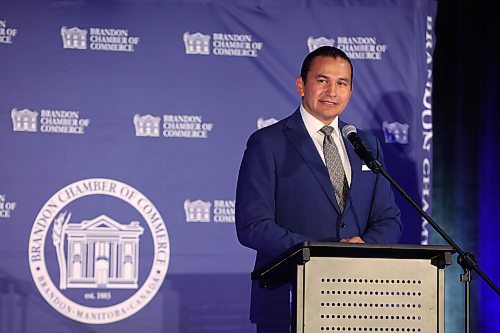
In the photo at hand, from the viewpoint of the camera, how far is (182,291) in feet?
18.1

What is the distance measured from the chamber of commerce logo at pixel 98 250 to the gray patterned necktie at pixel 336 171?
1659mm

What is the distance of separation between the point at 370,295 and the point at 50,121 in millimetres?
2935

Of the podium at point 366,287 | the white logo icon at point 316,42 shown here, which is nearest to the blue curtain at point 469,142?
the white logo icon at point 316,42

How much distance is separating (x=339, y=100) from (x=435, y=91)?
81.4 inches

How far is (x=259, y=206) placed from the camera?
397 cm

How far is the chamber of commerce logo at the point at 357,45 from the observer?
579cm

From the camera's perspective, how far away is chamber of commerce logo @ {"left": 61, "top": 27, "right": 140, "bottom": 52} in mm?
5609

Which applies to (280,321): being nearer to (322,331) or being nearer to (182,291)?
(322,331)

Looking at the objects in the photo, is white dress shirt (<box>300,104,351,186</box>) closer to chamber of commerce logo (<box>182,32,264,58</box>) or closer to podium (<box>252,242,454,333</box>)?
podium (<box>252,242,454,333</box>)

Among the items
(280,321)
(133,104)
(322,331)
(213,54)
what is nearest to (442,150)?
(213,54)

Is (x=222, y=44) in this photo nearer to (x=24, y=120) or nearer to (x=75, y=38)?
(x=75, y=38)

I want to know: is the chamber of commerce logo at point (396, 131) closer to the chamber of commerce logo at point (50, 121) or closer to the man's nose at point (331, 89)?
the man's nose at point (331, 89)

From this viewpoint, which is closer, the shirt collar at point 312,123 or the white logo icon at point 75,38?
the shirt collar at point 312,123

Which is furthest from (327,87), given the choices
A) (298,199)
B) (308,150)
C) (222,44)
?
(222,44)
